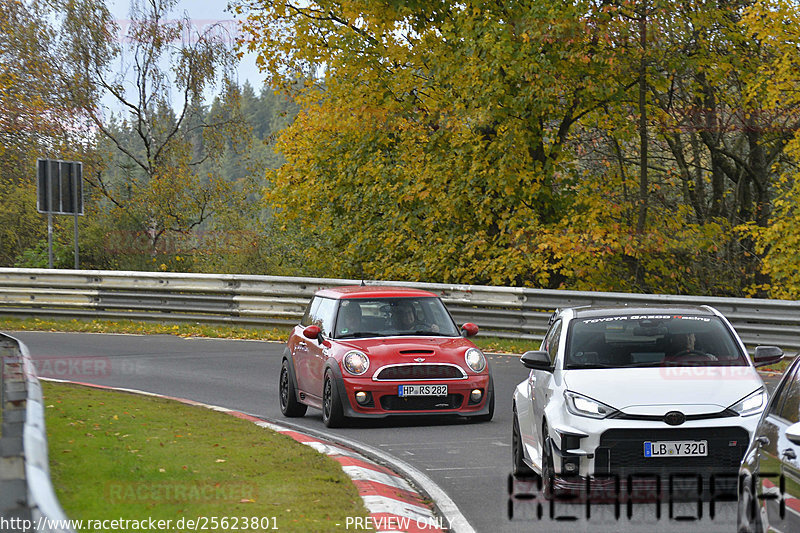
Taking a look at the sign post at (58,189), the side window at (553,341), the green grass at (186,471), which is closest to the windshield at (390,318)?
the green grass at (186,471)

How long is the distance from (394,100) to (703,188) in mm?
8530

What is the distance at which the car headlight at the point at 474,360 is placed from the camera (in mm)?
13716

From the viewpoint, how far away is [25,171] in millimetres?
42000

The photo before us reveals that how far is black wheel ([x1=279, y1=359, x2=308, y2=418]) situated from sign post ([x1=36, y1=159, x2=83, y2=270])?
1398cm

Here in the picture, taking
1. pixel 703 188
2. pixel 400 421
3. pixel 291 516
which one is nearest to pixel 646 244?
pixel 703 188

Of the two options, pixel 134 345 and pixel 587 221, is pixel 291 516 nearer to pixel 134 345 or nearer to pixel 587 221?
pixel 134 345

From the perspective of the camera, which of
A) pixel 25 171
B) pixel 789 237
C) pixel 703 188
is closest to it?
pixel 789 237

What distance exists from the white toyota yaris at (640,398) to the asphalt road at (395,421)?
0.34m

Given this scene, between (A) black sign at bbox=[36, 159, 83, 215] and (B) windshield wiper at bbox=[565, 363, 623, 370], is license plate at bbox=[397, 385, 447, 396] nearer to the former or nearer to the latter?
(B) windshield wiper at bbox=[565, 363, 623, 370]

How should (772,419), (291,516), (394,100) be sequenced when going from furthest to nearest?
(394,100) < (291,516) < (772,419)

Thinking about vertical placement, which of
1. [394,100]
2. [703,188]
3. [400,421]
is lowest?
[400,421]

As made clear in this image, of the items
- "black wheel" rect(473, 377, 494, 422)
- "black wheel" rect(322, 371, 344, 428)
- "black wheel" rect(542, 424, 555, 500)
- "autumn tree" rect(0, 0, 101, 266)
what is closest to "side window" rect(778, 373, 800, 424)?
"black wheel" rect(542, 424, 555, 500)

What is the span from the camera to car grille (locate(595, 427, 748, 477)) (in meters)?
8.25

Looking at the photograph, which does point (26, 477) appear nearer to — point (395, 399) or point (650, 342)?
point (650, 342)
